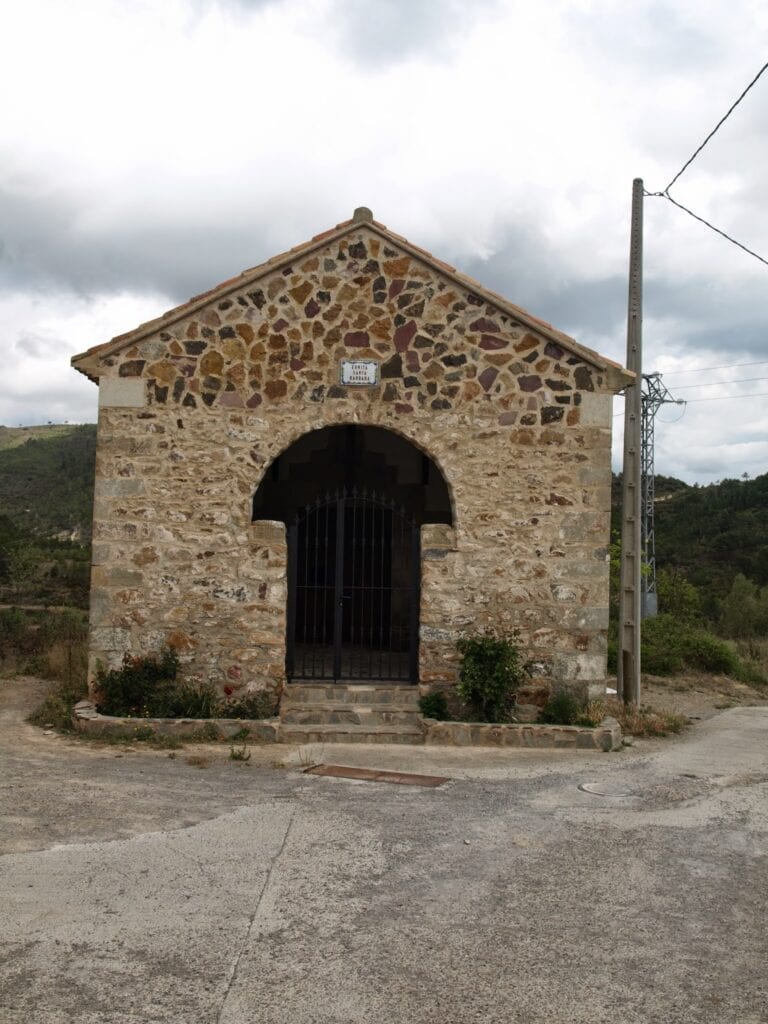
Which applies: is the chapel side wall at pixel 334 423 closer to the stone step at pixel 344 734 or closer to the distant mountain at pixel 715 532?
the stone step at pixel 344 734

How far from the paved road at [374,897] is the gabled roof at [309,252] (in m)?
3.98

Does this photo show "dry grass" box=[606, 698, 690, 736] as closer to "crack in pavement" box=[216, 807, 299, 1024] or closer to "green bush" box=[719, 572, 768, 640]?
"crack in pavement" box=[216, 807, 299, 1024]

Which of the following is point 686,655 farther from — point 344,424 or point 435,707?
point 344,424

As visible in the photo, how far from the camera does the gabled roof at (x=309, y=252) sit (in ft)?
29.8

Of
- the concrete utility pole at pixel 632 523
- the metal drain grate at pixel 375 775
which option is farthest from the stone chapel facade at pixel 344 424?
the metal drain grate at pixel 375 775

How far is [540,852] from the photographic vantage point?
5477 millimetres

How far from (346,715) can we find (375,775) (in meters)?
1.62

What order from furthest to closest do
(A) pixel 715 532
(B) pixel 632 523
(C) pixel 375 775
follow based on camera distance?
(A) pixel 715 532, (B) pixel 632 523, (C) pixel 375 775

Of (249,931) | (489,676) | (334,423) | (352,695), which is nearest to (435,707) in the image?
(489,676)

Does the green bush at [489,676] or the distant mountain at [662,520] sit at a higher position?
the distant mountain at [662,520]

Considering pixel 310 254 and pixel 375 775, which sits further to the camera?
pixel 310 254

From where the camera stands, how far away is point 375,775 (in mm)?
7457

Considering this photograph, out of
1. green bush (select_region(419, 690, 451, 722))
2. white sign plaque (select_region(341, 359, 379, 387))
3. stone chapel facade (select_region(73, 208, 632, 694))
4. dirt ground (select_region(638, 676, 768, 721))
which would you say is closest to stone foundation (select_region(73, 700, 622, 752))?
green bush (select_region(419, 690, 451, 722))

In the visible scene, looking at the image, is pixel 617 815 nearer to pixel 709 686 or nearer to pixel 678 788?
pixel 678 788
